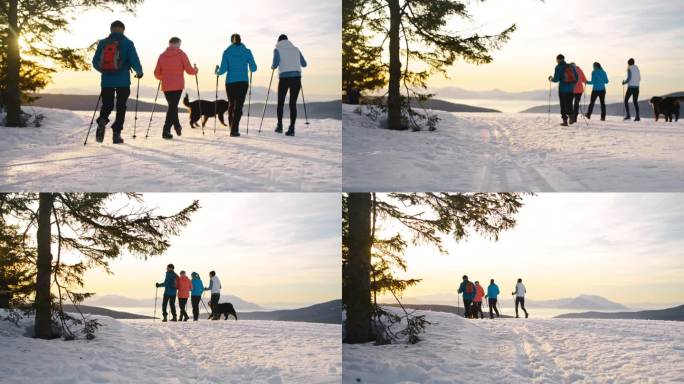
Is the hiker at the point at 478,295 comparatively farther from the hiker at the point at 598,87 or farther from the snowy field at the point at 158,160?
the hiker at the point at 598,87

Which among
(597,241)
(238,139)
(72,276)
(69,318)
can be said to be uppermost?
(238,139)

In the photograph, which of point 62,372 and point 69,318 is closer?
point 62,372

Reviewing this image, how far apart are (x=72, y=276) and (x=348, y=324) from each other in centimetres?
289

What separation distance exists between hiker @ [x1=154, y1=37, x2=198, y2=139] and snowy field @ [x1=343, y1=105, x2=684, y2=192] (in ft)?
6.38

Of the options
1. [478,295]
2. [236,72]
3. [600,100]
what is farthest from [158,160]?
[600,100]

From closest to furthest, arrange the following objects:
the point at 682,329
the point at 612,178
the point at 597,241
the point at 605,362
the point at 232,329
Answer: the point at 612,178, the point at 605,362, the point at 597,241, the point at 682,329, the point at 232,329

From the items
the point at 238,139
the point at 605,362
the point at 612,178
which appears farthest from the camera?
the point at 238,139

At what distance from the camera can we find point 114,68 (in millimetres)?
6309

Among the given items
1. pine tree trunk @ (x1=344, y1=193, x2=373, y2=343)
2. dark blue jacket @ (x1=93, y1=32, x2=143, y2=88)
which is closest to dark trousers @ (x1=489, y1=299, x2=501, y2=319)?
pine tree trunk @ (x1=344, y1=193, x2=373, y2=343)

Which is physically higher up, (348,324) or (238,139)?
(238,139)

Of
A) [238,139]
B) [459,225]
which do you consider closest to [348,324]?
[459,225]

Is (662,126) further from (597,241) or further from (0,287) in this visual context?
(0,287)

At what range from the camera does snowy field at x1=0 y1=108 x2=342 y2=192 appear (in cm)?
522

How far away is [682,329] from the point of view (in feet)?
25.2
